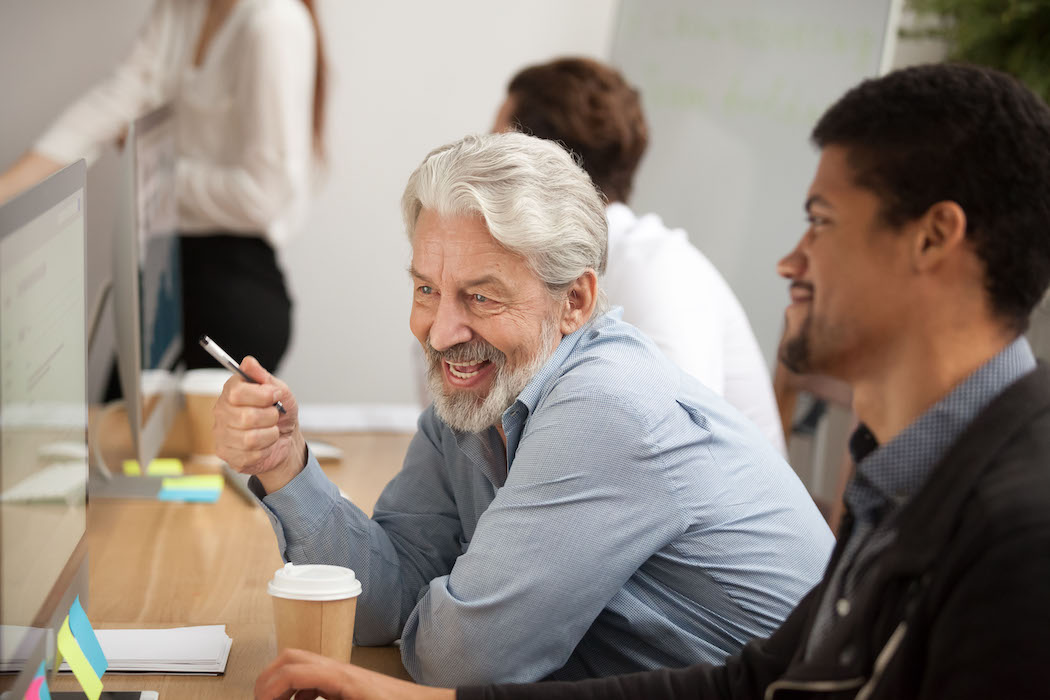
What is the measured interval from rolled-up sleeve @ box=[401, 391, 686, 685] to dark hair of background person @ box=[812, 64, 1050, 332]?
1.31 feet

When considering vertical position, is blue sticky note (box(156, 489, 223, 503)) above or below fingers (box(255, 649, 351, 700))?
below

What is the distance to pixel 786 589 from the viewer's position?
4.19 feet

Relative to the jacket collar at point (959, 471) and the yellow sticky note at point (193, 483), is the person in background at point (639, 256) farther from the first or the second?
the jacket collar at point (959, 471)

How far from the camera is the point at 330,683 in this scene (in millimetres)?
1073

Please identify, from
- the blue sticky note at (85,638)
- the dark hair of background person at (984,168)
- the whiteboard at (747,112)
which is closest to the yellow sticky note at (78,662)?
the blue sticky note at (85,638)

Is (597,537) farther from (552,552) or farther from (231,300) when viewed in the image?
(231,300)

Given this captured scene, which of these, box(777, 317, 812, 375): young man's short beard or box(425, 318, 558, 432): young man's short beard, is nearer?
box(777, 317, 812, 375): young man's short beard

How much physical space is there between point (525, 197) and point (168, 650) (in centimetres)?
64

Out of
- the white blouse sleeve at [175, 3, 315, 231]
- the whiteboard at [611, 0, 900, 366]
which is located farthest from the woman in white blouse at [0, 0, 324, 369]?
the whiteboard at [611, 0, 900, 366]

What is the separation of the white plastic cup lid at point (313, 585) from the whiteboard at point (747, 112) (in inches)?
80.2

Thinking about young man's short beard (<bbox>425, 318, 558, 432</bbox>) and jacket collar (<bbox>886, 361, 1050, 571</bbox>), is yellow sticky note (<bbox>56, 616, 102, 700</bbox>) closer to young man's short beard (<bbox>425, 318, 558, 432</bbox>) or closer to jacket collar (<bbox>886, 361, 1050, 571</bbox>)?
young man's short beard (<bbox>425, 318, 558, 432</bbox>)

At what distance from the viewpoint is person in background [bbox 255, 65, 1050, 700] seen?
730 mm

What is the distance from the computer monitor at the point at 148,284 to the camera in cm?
180

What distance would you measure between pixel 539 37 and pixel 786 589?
9.42 feet
